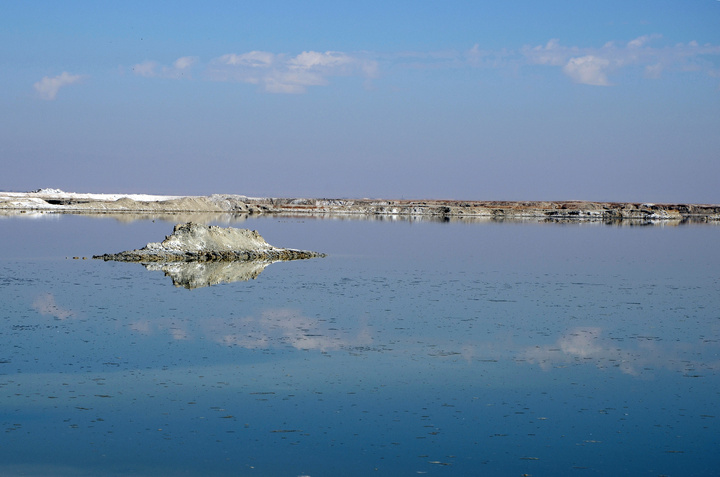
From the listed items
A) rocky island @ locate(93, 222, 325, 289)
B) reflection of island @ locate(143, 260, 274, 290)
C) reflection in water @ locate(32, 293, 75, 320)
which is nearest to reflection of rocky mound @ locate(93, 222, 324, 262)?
rocky island @ locate(93, 222, 325, 289)

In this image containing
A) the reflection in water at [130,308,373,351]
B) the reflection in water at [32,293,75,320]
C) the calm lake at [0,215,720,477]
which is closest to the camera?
the calm lake at [0,215,720,477]

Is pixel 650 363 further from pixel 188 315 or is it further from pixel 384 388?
pixel 188 315

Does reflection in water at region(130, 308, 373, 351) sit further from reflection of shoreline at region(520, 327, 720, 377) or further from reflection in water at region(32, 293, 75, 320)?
reflection of shoreline at region(520, 327, 720, 377)

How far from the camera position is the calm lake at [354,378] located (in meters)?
9.28

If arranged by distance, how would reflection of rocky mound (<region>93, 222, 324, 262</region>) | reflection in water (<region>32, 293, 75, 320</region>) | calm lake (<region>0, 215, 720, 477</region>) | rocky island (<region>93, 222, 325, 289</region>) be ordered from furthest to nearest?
reflection of rocky mound (<region>93, 222, 324, 262</region>), rocky island (<region>93, 222, 325, 289</region>), reflection in water (<region>32, 293, 75, 320</region>), calm lake (<region>0, 215, 720, 477</region>)

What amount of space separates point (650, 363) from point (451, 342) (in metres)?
3.65

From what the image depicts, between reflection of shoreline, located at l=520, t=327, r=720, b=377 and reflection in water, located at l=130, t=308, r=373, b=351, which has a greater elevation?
reflection in water, located at l=130, t=308, r=373, b=351

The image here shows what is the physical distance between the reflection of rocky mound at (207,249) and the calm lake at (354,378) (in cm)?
638

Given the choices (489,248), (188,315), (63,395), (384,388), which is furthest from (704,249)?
(63,395)

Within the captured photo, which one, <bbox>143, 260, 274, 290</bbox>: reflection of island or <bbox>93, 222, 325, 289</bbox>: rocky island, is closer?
<bbox>143, 260, 274, 290</bbox>: reflection of island

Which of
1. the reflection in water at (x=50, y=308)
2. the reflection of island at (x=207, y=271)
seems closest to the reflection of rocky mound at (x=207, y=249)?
the reflection of island at (x=207, y=271)

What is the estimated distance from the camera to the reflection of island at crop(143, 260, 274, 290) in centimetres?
2520

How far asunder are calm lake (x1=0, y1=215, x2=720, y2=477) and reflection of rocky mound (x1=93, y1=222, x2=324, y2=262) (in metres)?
6.38

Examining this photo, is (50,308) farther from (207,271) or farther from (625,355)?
(625,355)
